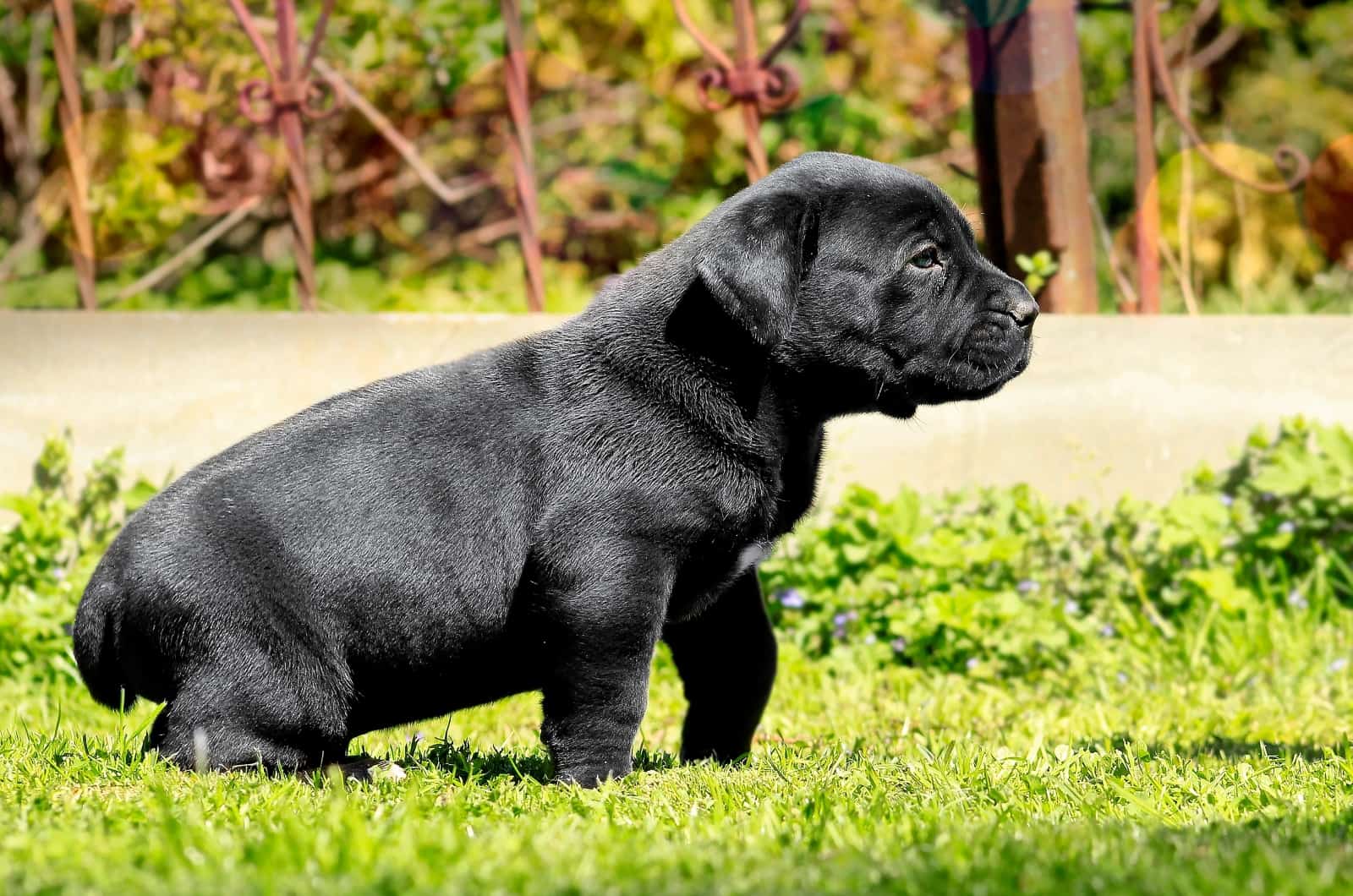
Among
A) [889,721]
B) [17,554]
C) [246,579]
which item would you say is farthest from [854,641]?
[17,554]

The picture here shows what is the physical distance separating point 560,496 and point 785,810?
78 centimetres

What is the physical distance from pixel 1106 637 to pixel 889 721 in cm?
98

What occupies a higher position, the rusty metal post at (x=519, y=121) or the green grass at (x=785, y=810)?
the rusty metal post at (x=519, y=121)

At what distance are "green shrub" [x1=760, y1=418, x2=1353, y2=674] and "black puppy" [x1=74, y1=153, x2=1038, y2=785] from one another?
1527mm

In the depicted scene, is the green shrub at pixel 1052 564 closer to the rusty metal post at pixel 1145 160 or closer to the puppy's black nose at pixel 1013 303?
the rusty metal post at pixel 1145 160

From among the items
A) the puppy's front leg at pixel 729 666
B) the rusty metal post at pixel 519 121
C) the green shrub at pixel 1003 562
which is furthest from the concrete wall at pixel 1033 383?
the puppy's front leg at pixel 729 666

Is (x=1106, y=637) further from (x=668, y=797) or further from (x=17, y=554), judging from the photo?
(x=17, y=554)

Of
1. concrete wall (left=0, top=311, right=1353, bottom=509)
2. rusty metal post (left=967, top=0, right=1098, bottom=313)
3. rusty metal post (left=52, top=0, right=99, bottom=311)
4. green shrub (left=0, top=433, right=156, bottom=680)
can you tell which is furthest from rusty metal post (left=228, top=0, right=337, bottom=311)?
rusty metal post (left=967, top=0, right=1098, bottom=313)

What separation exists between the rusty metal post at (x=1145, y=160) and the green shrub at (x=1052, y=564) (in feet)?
2.31

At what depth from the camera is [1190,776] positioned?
3.13 meters

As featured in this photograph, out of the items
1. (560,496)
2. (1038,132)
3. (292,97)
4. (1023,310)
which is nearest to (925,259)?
(1023,310)

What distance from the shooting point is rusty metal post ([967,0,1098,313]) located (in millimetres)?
5504

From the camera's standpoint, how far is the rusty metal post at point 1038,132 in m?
5.50

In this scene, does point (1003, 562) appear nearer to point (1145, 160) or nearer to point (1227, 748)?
point (1227, 748)
